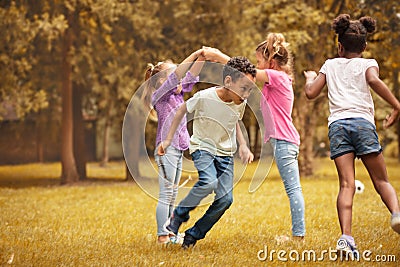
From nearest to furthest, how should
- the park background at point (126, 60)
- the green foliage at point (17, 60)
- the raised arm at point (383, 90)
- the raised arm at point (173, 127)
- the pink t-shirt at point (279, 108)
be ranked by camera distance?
the raised arm at point (383, 90) → the raised arm at point (173, 127) → the pink t-shirt at point (279, 108) → the park background at point (126, 60) → the green foliage at point (17, 60)

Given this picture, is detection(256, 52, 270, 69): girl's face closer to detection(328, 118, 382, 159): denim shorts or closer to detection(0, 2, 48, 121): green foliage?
detection(328, 118, 382, 159): denim shorts

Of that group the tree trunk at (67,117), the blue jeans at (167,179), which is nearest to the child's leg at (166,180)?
the blue jeans at (167,179)

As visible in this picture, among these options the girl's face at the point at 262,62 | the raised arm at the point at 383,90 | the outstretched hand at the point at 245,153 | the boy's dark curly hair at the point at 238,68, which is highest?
the girl's face at the point at 262,62

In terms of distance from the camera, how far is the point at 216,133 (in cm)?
570

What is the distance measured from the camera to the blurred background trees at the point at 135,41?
16281 millimetres

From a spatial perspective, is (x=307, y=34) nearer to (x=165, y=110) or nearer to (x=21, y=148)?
(x=165, y=110)

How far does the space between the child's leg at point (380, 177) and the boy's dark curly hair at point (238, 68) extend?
1202mm

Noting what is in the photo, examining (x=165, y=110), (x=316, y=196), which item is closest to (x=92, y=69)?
(x=316, y=196)

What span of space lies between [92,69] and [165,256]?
13.7 m

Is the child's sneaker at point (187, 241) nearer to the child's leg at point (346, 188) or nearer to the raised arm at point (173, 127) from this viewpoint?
the raised arm at point (173, 127)

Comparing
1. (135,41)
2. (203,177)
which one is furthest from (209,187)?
(135,41)

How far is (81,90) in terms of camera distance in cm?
2109

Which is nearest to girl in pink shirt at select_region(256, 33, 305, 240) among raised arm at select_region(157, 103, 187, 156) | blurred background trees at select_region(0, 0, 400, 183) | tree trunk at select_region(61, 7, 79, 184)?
raised arm at select_region(157, 103, 187, 156)

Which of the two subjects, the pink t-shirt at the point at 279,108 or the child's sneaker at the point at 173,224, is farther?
the pink t-shirt at the point at 279,108
